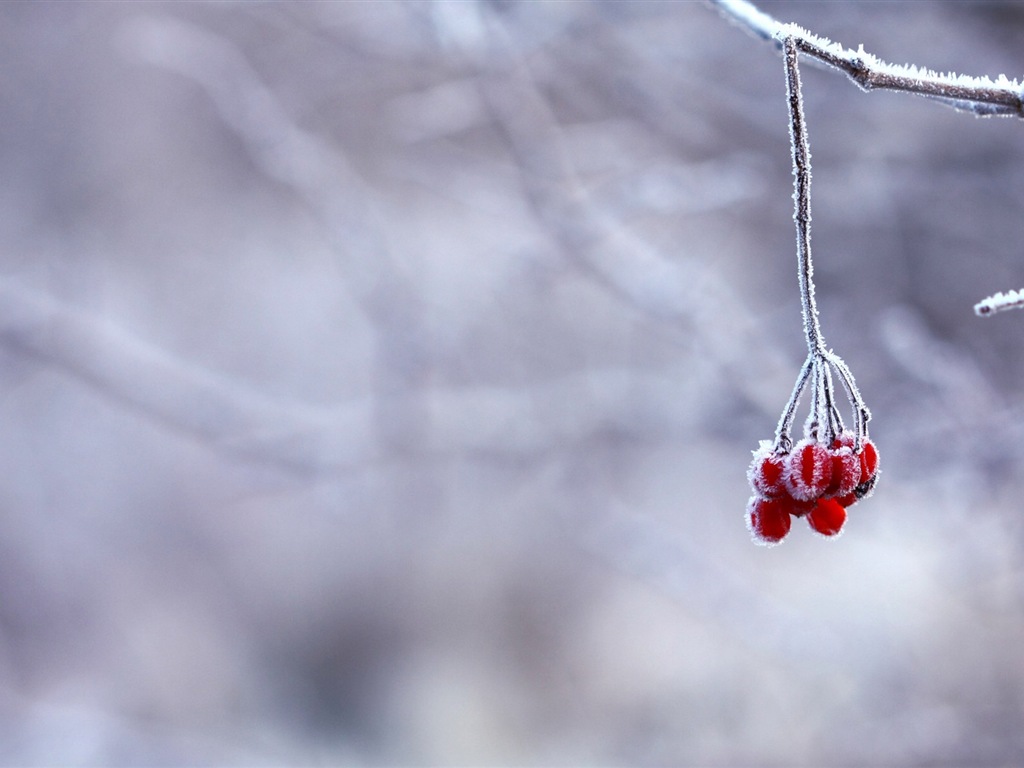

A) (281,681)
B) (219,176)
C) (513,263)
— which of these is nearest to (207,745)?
(281,681)

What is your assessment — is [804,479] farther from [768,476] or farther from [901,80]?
[901,80]

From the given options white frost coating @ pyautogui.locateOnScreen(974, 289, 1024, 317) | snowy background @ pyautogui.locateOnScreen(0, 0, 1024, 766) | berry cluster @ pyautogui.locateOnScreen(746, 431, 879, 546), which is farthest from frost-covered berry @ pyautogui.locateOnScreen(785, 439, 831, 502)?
snowy background @ pyautogui.locateOnScreen(0, 0, 1024, 766)

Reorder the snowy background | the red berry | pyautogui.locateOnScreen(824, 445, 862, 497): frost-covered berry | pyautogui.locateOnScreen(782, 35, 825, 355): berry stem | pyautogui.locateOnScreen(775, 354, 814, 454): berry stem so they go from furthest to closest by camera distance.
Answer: the snowy background, the red berry, pyautogui.locateOnScreen(824, 445, 862, 497): frost-covered berry, pyautogui.locateOnScreen(775, 354, 814, 454): berry stem, pyautogui.locateOnScreen(782, 35, 825, 355): berry stem

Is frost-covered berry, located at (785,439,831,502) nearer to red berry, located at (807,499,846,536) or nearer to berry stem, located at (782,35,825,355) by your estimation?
red berry, located at (807,499,846,536)

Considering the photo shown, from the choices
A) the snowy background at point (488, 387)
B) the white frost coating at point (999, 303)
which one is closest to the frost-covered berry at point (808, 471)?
the white frost coating at point (999, 303)

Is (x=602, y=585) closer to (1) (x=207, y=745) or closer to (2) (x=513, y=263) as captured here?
(1) (x=207, y=745)

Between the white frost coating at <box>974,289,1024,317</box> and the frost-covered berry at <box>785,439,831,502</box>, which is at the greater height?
the frost-covered berry at <box>785,439,831,502</box>
